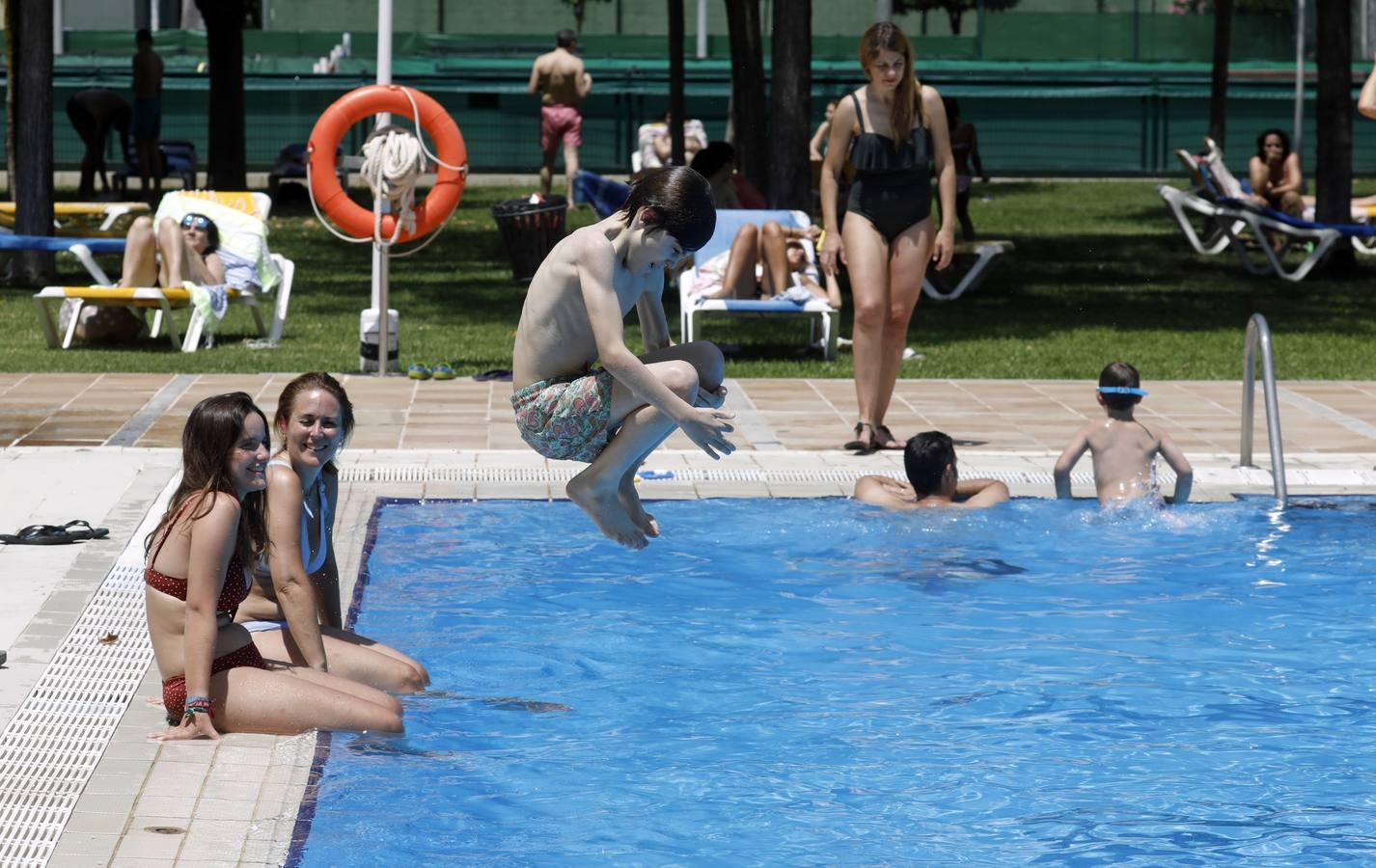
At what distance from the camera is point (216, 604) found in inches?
180

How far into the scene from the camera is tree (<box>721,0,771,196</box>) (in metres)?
18.6

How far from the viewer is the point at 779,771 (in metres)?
4.98

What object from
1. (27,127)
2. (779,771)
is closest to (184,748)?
(779,771)

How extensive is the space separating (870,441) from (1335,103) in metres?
10.5

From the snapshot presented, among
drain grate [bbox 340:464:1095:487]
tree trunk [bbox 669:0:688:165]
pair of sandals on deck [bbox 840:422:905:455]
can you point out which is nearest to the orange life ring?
drain grate [bbox 340:464:1095:487]

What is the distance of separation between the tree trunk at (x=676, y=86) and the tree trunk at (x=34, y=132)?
22.8 feet

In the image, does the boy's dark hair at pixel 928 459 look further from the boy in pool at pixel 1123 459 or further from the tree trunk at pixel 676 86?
the tree trunk at pixel 676 86

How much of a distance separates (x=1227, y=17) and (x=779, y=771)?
19900 mm

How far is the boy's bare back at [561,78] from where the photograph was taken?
869 inches

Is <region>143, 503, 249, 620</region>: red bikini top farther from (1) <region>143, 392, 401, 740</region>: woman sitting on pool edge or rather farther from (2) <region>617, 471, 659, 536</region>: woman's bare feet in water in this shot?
(2) <region>617, 471, 659, 536</region>: woman's bare feet in water

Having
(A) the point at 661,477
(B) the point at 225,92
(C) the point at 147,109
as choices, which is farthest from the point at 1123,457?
(C) the point at 147,109

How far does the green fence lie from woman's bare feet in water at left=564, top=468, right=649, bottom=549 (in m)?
22.9

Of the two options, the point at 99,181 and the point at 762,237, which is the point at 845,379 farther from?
the point at 99,181

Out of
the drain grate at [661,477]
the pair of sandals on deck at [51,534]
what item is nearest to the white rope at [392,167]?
the drain grate at [661,477]
